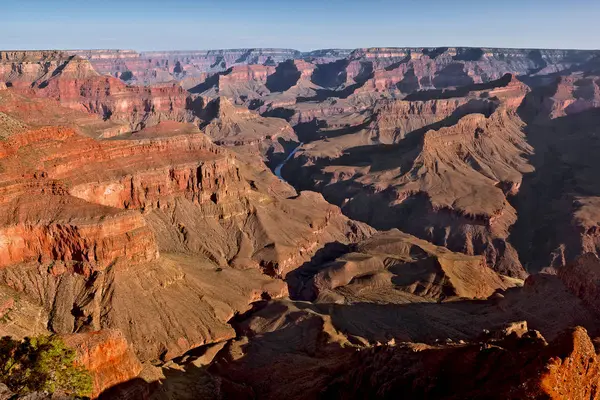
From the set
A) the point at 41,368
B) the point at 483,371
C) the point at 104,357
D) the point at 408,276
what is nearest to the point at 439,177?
the point at 408,276

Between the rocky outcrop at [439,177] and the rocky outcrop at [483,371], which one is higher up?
the rocky outcrop at [483,371]

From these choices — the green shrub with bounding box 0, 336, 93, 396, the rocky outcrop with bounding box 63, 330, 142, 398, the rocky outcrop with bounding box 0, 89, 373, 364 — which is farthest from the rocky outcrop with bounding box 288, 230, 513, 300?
the green shrub with bounding box 0, 336, 93, 396

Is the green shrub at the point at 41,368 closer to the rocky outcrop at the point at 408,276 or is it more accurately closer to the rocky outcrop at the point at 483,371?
the rocky outcrop at the point at 483,371

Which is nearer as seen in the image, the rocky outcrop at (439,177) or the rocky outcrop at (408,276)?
the rocky outcrop at (408,276)

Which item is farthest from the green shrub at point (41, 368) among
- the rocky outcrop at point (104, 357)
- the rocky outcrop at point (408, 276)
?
the rocky outcrop at point (408, 276)

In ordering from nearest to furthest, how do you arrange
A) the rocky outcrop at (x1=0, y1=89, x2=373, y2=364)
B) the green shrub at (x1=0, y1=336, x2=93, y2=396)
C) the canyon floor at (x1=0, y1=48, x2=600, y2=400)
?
the green shrub at (x1=0, y1=336, x2=93, y2=396) < the canyon floor at (x1=0, y1=48, x2=600, y2=400) < the rocky outcrop at (x1=0, y1=89, x2=373, y2=364)

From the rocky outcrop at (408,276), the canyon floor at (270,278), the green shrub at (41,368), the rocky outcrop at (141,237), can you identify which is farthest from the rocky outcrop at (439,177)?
the green shrub at (41,368)

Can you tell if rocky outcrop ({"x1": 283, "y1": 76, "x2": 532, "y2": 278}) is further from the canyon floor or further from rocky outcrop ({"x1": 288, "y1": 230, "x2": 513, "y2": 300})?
rocky outcrop ({"x1": 288, "y1": 230, "x2": 513, "y2": 300})

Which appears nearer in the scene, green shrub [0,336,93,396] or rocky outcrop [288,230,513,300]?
green shrub [0,336,93,396]

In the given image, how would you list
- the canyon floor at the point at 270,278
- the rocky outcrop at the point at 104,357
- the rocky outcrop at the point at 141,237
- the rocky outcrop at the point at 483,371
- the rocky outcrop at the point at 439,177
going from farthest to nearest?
the rocky outcrop at the point at 439,177 → the rocky outcrop at the point at 141,237 → the canyon floor at the point at 270,278 → the rocky outcrop at the point at 104,357 → the rocky outcrop at the point at 483,371

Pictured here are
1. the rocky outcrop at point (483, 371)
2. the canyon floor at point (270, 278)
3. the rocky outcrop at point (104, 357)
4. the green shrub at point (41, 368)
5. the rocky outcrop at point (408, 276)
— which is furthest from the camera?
the rocky outcrop at point (408, 276)
